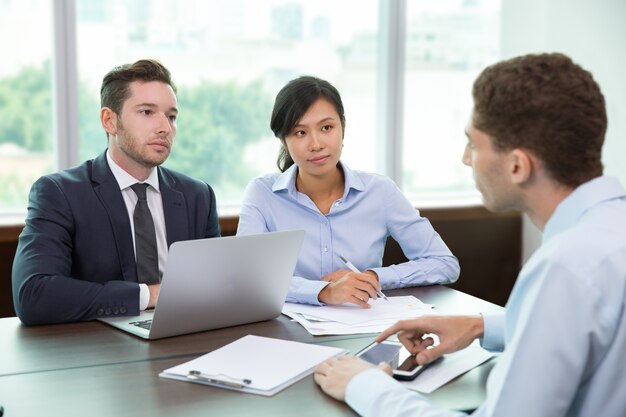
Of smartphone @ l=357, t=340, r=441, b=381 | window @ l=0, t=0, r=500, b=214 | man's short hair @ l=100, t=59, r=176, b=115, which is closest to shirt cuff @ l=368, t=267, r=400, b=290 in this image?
smartphone @ l=357, t=340, r=441, b=381

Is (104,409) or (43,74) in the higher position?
(43,74)

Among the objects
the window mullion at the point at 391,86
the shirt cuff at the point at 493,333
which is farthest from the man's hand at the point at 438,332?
the window mullion at the point at 391,86

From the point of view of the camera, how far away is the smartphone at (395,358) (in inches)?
58.0

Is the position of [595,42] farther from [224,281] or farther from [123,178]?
[224,281]

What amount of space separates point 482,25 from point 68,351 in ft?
11.4

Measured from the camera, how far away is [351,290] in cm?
201

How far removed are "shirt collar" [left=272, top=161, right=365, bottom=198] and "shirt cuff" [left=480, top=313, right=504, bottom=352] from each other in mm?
1028

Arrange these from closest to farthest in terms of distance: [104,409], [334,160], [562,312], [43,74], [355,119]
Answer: [562,312] → [104,409] → [334,160] → [43,74] → [355,119]

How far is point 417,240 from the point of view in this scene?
8.45ft

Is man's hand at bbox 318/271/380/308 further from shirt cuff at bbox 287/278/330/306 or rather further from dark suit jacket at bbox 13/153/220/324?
dark suit jacket at bbox 13/153/220/324

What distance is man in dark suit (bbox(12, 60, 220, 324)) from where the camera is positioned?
1920mm

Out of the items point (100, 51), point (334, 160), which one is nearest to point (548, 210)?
point (334, 160)

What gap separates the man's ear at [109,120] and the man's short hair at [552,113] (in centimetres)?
152

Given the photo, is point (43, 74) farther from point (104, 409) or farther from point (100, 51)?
point (104, 409)
